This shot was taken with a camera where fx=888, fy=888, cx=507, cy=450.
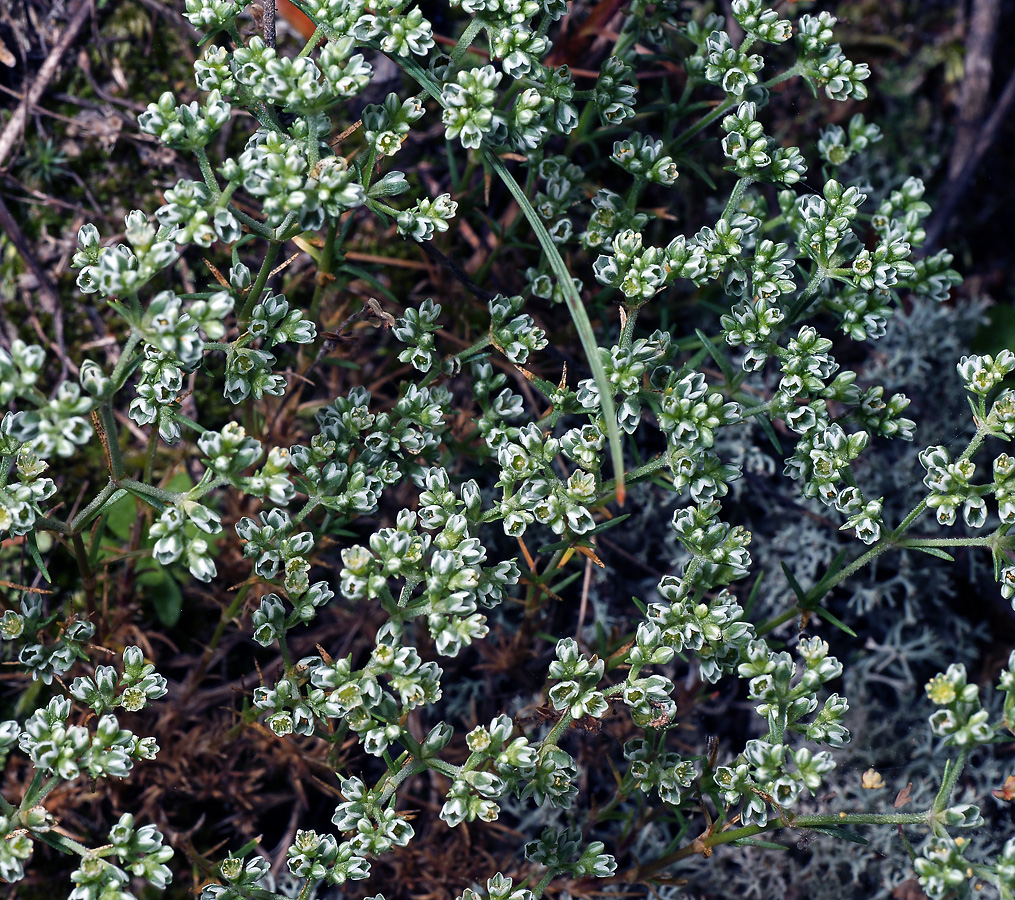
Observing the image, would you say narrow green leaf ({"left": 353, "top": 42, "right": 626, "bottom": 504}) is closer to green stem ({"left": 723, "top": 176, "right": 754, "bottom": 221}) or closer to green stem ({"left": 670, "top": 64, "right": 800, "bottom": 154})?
green stem ({"left": 723, "top": 176, "right": 754, "bottom": 221})

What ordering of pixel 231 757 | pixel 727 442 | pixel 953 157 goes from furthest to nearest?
1. pixel 953 157
2. pixel 727 442
3. pixel 231 757

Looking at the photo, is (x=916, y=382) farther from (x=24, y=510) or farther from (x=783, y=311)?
(x=24, y=510)

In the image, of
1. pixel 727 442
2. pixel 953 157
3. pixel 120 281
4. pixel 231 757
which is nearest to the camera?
pixel 120 281

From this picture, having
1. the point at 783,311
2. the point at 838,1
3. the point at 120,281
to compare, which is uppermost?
the point at 838,1

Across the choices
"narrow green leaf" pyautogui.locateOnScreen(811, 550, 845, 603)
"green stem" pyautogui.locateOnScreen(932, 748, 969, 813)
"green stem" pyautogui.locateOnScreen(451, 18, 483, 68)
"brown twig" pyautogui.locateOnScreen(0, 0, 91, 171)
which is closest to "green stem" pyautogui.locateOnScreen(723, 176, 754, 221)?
"green stem" pyautogui.locateOnScreen(451, 18, 483, 68)

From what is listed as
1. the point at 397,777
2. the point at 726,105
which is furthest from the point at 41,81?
the point at 397,777

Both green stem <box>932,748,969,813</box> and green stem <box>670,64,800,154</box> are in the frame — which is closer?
green stem <box>932,748,969,813</box>

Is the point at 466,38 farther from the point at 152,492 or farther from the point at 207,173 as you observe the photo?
the point at 152,492

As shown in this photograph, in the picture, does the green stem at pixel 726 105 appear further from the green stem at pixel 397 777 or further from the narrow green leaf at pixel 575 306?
the green stem at pixel 397 777

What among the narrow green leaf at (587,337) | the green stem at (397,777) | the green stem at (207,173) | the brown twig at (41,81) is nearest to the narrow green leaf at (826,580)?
the narrow green leaf at (587,337)

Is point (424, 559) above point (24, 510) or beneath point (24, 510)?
beneath

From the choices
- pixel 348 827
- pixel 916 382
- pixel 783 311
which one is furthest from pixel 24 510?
pixel 916 382
